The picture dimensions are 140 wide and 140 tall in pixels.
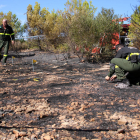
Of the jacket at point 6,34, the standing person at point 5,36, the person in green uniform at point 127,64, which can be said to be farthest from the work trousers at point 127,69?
the jacket at point 6,34

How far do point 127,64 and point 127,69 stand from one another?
0.12 m

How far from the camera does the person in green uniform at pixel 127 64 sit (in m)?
3.76

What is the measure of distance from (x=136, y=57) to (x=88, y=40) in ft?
21.1

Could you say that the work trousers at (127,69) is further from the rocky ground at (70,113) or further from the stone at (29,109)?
the stone at (29,109)

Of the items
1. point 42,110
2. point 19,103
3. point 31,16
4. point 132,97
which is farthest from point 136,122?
point 31,16

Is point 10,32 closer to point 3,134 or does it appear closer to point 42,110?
point 42,110

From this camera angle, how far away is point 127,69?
3883mm

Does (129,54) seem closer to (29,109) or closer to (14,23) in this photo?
(29,109)

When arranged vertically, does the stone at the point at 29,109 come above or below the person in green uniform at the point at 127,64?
below

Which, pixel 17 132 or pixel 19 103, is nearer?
pixel 17 132

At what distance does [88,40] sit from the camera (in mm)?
9984

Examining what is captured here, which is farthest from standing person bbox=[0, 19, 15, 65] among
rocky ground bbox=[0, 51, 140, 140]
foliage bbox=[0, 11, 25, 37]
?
foliage bbox=[0, 11, 25, 37]

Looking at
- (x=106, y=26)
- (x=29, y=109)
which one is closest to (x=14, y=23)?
(x=106, y=26)

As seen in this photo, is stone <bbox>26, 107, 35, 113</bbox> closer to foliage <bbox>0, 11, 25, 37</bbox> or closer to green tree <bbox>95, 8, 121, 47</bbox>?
green tree <bbox>95, 8, 121, 47</bbox>
